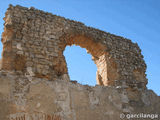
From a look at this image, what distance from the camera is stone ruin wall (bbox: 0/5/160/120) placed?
3232 millimetres

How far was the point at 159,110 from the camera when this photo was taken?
4180 mm

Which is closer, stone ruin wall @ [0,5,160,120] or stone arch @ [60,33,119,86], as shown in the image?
stone ruin wall @ [0,5,160,120]

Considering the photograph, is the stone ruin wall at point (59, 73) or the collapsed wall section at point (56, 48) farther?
the collapsed wall section at point (56, 48)

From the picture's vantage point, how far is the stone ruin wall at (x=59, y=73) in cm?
323

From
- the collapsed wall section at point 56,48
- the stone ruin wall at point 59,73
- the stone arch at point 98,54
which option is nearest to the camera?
the stone ruin wall at point 59,73

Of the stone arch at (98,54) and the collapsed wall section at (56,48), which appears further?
the stone arch at (98,54)

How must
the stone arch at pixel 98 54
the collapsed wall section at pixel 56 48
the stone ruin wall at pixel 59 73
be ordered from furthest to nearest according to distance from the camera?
the stone arch at pixel 98 54 < the collapsed wall section at pixel 56 48 < the stone ruin wall at pixel 59 73

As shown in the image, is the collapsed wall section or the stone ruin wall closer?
the stone ruin wall

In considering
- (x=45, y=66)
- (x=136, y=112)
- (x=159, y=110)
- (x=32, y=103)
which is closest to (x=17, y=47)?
(x=45, y=66)

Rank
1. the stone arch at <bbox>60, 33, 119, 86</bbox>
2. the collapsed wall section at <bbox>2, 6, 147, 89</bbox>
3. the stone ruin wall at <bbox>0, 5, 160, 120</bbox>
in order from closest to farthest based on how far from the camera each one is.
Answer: the stone ruin wall at <bbox>0, 5, 160, 120</bbox>
the collapsed wall section at <bbox>2, 6, 147, 89</bbox>
the stone arch at <bbox>60, 33, 119, 86</bbox>

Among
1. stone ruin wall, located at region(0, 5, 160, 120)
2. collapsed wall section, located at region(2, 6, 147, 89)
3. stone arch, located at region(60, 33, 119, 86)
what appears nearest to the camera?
stone ruin wall, located at region(0, 5, 160, 120)

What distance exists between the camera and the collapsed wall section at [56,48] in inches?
208

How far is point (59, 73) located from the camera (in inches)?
224

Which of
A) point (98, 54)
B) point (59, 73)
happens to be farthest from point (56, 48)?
point (98, 54)
